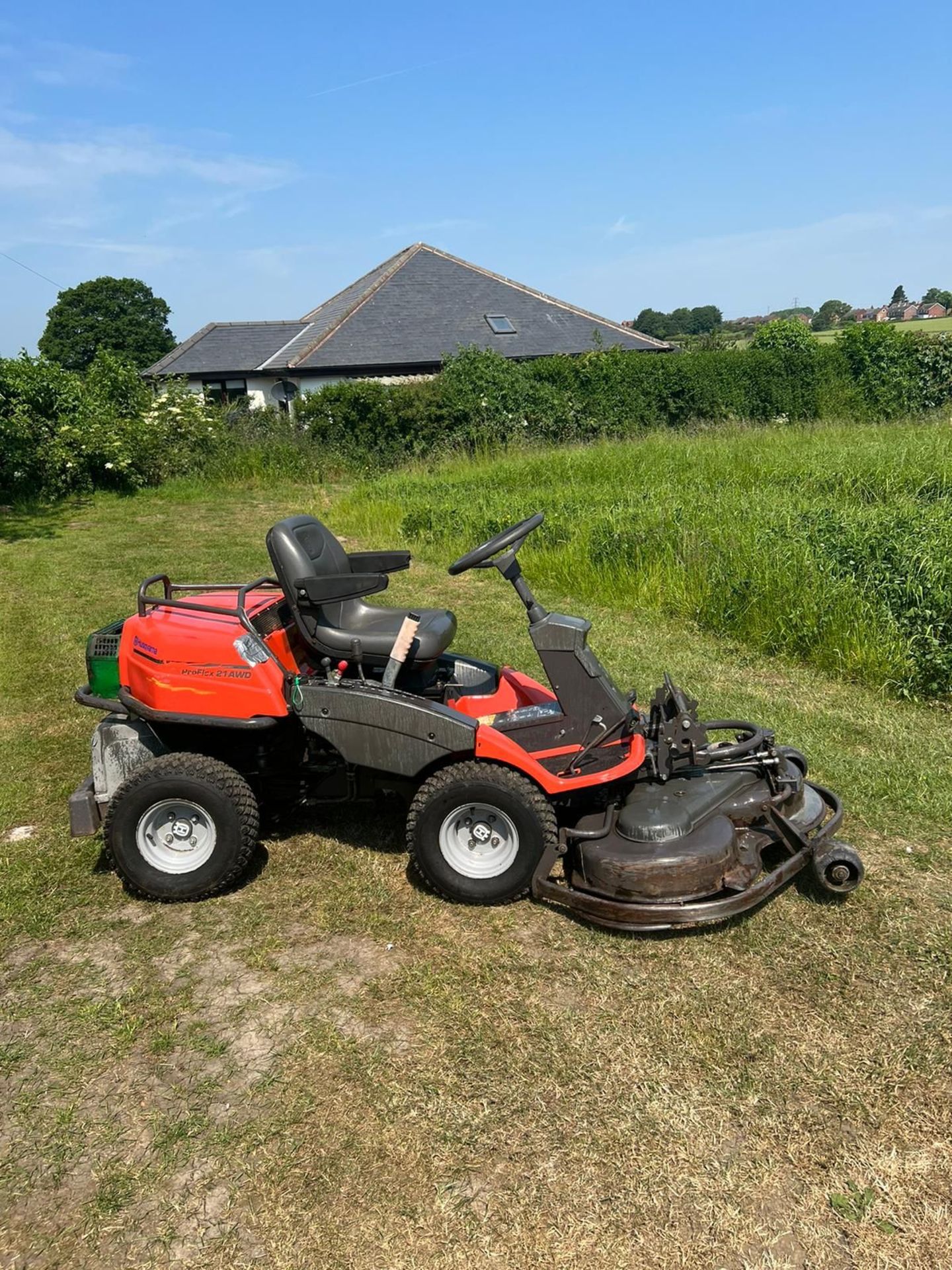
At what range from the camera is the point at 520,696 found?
13.3 ft

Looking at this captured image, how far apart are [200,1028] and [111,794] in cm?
117

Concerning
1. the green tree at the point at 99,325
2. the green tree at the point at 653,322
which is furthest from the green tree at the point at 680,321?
the green tree at the point at 99,325

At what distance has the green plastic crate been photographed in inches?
155

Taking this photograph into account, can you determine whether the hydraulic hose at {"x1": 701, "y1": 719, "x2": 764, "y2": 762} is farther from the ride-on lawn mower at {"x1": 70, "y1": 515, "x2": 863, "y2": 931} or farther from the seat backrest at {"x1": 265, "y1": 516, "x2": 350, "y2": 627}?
the seat backrest at {"x1": 265, "y1": 516, "x2": 350, "y2": 627}

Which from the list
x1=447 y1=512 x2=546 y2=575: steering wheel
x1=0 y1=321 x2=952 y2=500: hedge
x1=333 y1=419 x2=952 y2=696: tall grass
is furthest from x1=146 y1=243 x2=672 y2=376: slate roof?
x1=447 y1=512 x2=546 y2=575: steering wheel

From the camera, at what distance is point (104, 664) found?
12.9 ft

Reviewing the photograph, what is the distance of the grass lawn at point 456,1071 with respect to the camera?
7.77 feet

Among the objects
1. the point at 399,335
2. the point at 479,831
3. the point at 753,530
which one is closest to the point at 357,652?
the point at 479,831

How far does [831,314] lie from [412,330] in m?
69.5

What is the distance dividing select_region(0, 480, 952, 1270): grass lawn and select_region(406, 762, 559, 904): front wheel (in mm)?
141

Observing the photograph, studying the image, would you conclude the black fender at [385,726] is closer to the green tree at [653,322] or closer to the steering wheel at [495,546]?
→ the steering wheel at [495,546]

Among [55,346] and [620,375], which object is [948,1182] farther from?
[55,346]

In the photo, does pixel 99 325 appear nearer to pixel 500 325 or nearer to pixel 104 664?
pixel 500 325

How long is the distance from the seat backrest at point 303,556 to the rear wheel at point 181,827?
2.32 feet
